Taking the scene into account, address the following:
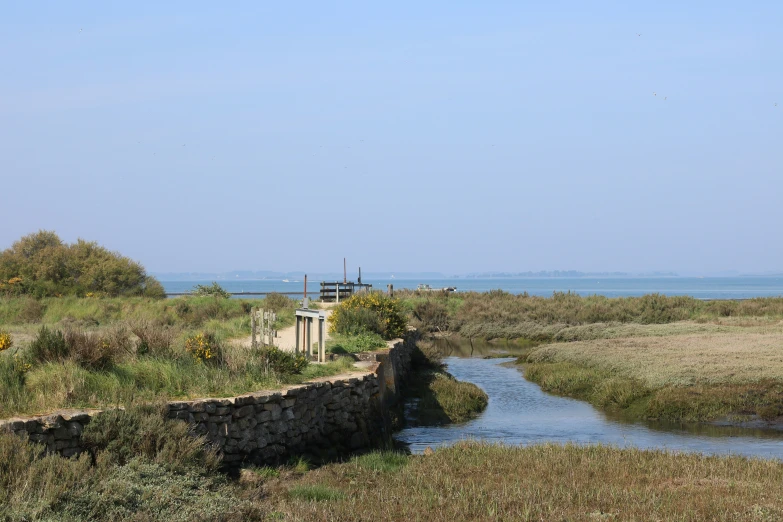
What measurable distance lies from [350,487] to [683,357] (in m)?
17.0

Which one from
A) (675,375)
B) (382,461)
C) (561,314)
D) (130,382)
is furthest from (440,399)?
(561,314)

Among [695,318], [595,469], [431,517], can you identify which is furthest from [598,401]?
[695,318]

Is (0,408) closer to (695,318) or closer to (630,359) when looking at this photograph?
(630,359)

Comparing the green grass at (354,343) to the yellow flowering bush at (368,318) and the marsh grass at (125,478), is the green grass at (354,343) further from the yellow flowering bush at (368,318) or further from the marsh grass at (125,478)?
the marsh grass at (125,478)

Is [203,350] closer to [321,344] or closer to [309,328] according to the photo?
[321,344]

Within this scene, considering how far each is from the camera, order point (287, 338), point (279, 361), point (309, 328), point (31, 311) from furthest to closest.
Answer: point (31, 311) < point (287, 338) < point (309, 328) < point (279, 361)

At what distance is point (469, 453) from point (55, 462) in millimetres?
6515

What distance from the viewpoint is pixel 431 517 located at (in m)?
8.43

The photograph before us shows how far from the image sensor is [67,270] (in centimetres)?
3903

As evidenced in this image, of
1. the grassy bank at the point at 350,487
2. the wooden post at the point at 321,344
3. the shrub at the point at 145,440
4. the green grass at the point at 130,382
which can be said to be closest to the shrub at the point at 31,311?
the wooden post at the point at 321,344

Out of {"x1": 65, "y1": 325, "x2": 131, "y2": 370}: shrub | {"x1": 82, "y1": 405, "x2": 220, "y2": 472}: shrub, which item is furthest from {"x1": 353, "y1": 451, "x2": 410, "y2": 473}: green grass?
{"x1": 65, "y1": 325, "x2": 131, "y2": 370}: shrub

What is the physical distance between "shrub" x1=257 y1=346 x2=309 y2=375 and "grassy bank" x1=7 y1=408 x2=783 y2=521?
2.12m

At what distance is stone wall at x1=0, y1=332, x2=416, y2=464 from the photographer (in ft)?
29.8

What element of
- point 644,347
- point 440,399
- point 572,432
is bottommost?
point 572,432
